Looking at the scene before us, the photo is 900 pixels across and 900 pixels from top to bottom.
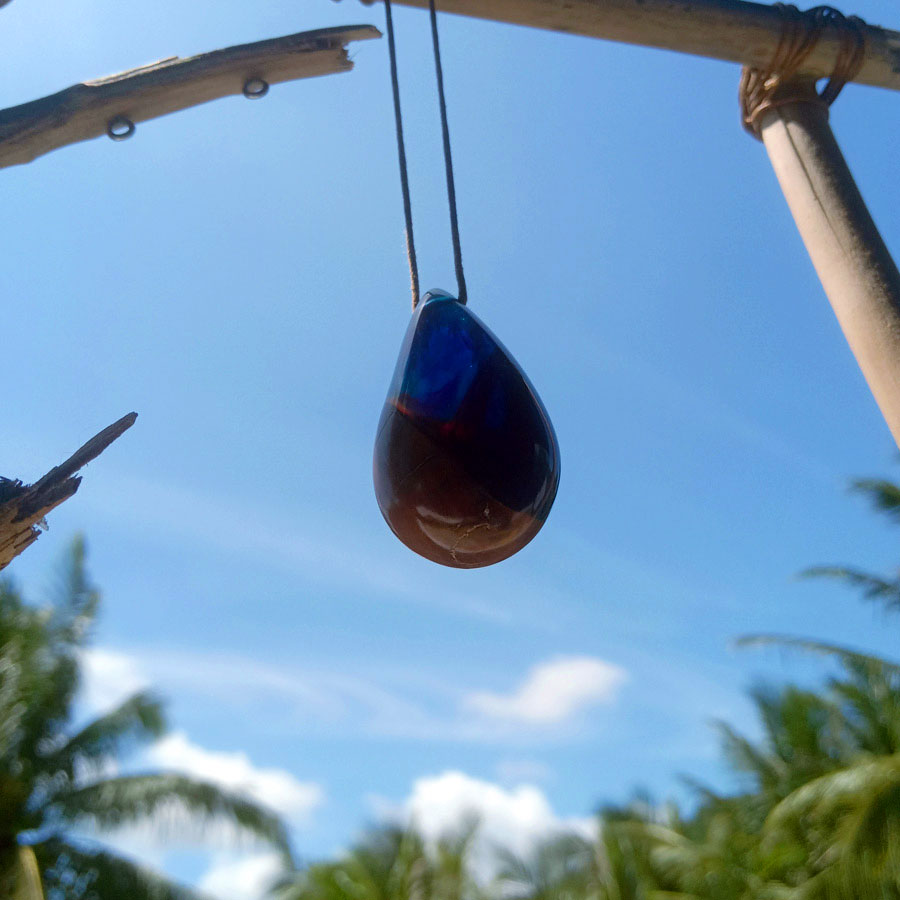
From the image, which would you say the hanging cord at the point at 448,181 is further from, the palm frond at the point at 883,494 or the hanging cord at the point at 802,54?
the palm frond at the point at 883,494

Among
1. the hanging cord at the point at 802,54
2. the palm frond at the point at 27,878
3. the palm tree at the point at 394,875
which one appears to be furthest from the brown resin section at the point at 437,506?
the palm tree at the point at 394,875

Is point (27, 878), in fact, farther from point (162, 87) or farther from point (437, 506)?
point (437, 506)

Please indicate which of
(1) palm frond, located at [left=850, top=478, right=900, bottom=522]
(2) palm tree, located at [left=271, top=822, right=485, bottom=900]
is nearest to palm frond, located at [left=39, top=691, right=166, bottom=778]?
(2) palm tree, located at [left=271, top=822, right=485, bottom=900]

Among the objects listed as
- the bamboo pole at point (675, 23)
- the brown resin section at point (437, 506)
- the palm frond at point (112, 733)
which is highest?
the palm frond at point (112, 733)

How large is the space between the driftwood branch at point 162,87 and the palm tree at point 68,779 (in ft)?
24.9

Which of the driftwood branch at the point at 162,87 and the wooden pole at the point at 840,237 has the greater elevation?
the driftwood branch at the point at 162,87

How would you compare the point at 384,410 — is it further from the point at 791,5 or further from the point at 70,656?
the point at 70,656

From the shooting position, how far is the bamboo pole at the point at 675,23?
1626 millimetres


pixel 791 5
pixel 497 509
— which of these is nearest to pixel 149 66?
pixel 497 509

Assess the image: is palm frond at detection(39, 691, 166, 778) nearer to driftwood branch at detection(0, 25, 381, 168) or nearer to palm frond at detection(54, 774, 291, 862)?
palm frond at detection(54, 774, 291, 862)

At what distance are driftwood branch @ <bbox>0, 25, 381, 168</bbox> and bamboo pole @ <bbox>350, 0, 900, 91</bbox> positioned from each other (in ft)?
0.53

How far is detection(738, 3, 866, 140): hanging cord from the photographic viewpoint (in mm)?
1670

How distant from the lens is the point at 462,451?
1090 millimetres

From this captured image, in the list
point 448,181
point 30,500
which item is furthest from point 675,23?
point 30,500
